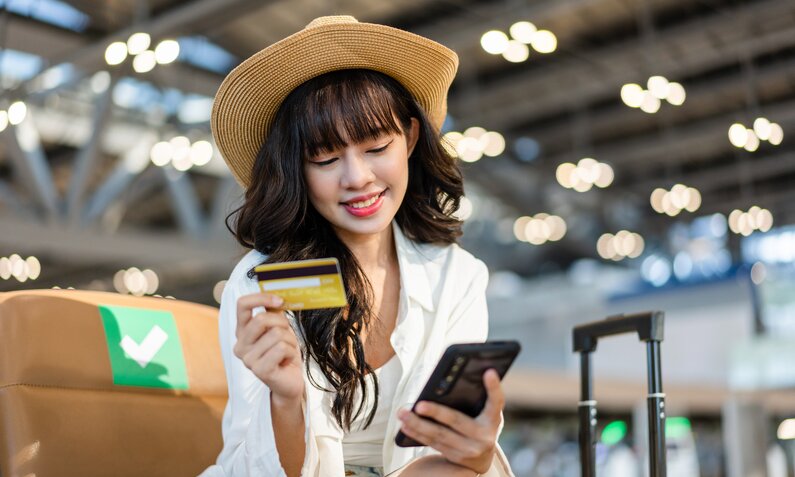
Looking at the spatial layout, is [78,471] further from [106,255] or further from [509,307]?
[509,307]

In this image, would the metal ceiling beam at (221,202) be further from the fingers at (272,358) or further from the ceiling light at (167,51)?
the fingers at (272,358)

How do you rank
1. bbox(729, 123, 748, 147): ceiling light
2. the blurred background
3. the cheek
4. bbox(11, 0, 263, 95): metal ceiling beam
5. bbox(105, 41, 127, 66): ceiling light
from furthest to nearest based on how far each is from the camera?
the blurred background, bbox(729, 123, 748, 147): ceiling light, bbox(11, 0, 263, 95): metal ceiling beam, bbox(105, 41, 127, 66): ceiling light, the cheek

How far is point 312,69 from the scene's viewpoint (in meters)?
1.81

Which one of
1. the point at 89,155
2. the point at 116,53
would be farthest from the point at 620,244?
the point at 116,53

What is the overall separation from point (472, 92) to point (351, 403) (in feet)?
34.0

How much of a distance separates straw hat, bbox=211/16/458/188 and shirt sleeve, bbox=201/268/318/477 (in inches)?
14.5

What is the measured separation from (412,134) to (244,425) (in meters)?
0.73

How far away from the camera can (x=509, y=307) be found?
18203 millimetres

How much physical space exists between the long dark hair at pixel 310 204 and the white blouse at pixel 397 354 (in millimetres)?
43

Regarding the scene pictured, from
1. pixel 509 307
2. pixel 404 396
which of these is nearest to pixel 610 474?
pixel 509 307

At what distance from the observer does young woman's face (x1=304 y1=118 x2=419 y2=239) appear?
1.72m

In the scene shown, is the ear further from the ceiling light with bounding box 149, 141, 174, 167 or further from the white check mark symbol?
the ceiling light with bounding box 149, 141, 174, 167

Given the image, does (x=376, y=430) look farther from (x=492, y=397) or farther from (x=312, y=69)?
(x=312, y=69)

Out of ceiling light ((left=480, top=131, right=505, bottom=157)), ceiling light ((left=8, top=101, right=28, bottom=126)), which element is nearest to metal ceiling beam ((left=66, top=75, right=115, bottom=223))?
ceiling light ((left=8, top=101, right=28, bottom=126))
